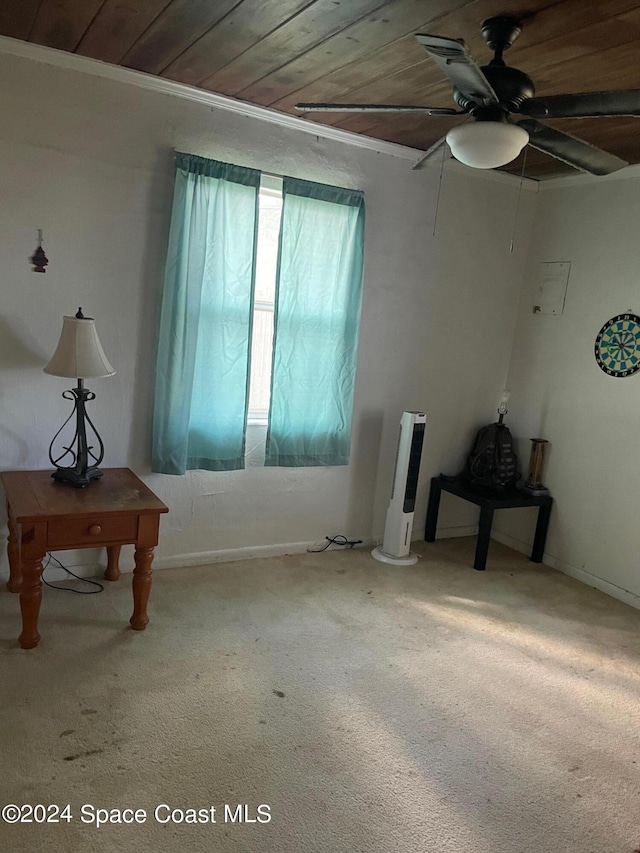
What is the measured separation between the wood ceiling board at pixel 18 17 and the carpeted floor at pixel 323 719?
2.29 meters

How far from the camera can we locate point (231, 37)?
2.31 m

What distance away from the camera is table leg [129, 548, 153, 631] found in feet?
8.36

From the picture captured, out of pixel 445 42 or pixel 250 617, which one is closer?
pixel 445 42

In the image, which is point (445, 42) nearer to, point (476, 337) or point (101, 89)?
point (101, 89)

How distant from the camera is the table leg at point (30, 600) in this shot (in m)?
2.32

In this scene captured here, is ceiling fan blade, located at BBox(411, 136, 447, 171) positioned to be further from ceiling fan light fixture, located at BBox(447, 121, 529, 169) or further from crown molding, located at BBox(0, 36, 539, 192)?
crown molding, located at BBox(0, 36, 539, 192)

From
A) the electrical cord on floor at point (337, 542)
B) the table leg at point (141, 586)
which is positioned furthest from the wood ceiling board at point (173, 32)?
the electrical cord on floor at point (337, 542)

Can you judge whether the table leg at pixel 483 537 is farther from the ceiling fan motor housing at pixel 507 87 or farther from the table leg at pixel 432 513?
the ceiling fan motor housing at pixel 507 87

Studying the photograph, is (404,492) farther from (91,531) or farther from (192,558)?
(91,531)

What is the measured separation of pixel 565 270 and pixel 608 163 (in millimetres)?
1759

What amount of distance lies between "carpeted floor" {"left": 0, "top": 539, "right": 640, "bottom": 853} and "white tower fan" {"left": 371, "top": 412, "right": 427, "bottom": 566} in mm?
397

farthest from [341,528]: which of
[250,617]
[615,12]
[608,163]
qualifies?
[615,12]

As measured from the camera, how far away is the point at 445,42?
144 cm

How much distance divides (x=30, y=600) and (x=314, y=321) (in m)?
1.89
